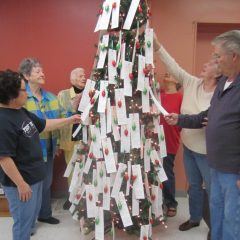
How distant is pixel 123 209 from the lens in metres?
2.26

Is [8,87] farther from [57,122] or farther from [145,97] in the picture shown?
[145,97]

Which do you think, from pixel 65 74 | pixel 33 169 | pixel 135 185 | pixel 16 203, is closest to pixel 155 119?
pixel 135 185

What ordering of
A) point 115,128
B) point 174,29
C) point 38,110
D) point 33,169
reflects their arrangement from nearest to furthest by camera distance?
1. point 33,169
2. point 115,128
3. point 38,110
4. point 174,29

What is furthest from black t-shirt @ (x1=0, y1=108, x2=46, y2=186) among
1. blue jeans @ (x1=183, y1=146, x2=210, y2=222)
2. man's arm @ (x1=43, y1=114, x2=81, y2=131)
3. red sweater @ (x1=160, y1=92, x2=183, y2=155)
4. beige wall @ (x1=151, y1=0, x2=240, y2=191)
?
beige wall @ (x1=151, y1=0, x2=240, y2=191)

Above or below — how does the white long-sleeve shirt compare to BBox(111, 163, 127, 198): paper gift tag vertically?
above

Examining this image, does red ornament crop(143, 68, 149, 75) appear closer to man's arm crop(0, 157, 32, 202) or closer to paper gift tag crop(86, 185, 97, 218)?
paper gift tag crop(86, 185, 97, 218)

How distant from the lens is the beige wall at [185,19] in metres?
3.29

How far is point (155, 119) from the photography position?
2414 mm

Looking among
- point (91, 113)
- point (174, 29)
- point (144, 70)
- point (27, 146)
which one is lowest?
point (27, 146)

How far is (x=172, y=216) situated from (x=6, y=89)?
6.94 ft

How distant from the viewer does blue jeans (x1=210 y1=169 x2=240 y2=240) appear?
1.85 metres

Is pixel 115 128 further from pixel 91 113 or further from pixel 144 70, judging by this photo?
pixel 144 70

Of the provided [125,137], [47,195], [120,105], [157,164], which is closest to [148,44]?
[120,105]

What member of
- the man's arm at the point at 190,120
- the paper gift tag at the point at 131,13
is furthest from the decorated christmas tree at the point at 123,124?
the man's arm at the point at 190,120
